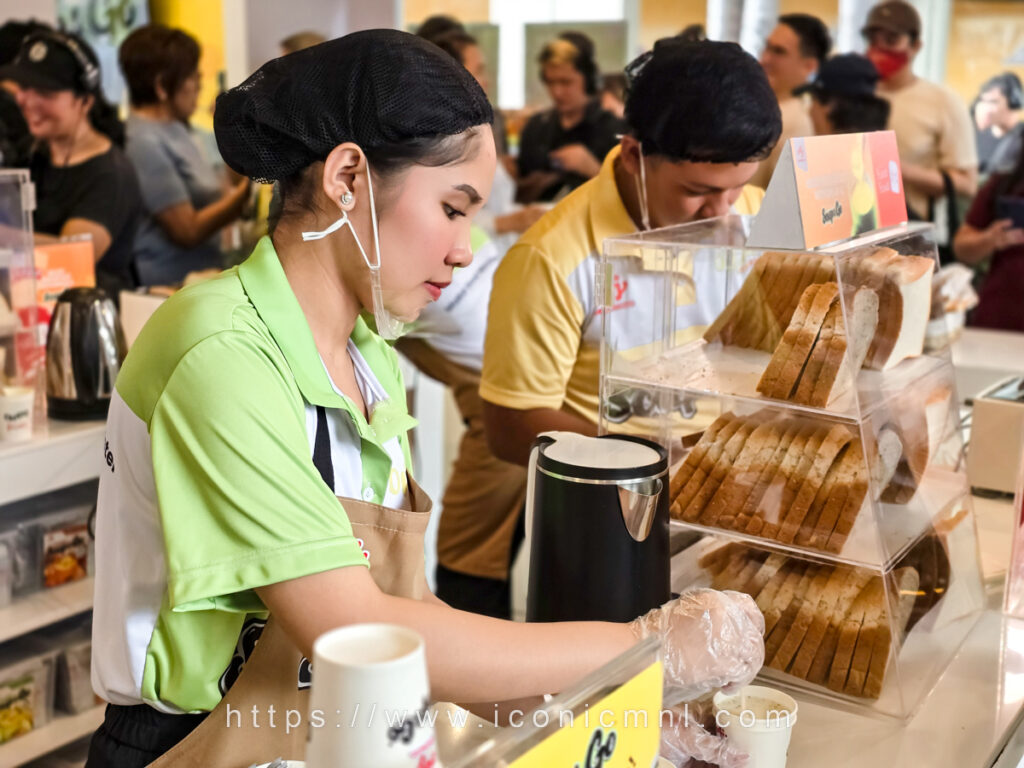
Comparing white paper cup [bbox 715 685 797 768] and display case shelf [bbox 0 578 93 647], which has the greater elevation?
white paper cup [bbox 715 685 797 768]

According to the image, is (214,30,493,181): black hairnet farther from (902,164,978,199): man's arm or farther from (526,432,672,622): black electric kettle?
(902,164,978,199): man's arm

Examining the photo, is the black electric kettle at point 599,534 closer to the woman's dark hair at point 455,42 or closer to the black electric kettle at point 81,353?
the black electric kettle at point 81,353

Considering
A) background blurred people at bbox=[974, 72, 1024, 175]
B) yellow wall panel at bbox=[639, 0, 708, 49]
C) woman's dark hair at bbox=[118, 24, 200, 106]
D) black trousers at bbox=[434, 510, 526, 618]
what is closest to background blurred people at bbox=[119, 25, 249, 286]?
woman's dark hair at bbox=[118, 24, 200, 106]

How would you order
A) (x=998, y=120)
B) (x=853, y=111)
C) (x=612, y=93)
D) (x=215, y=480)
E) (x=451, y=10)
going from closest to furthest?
(x=215, y=480) → (x=853, y=111) → (x=998, y=120) → (x=612, y=93) → (x=451, y=10)

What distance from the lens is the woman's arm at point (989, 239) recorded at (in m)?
4.09

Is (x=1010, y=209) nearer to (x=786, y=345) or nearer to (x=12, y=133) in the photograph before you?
(x=786, y=345)

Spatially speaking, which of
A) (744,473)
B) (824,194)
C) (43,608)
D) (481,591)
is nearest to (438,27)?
(481,591)

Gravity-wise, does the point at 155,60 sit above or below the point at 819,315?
above

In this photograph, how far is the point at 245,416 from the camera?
955 millimetres

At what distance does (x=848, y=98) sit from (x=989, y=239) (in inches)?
30.6

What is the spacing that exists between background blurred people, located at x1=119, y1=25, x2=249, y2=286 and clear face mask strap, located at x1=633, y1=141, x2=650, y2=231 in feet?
8.39

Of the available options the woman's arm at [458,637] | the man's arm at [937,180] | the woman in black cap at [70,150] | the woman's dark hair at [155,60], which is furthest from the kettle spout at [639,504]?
the man's arm at [937,180]

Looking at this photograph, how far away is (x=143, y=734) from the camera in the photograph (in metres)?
1.14

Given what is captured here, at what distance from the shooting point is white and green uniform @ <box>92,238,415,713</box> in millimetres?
940
